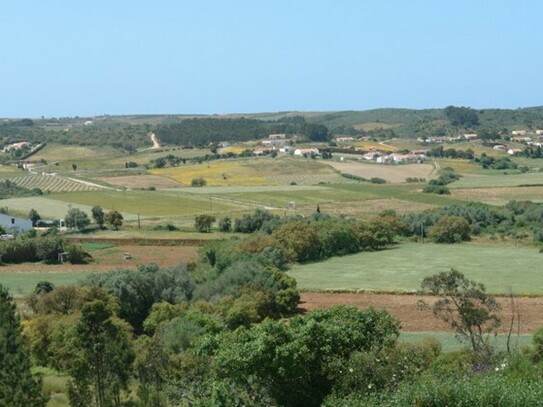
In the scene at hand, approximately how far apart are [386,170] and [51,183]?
36.9m

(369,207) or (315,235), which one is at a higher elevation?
(315,235)

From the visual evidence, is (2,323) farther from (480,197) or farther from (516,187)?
(516,187)

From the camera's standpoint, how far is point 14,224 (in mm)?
67938

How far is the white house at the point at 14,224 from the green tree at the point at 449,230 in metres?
27.9

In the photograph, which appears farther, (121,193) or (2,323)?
(121,193)

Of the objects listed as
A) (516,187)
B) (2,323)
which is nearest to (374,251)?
(516,187)

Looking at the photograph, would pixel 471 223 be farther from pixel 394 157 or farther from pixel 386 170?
pixel 394 157

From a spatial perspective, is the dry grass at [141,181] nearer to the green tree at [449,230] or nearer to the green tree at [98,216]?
the green tree at [98,216]

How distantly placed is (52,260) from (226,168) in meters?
53.4

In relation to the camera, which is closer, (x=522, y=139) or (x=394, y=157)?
(x=394, y=157)

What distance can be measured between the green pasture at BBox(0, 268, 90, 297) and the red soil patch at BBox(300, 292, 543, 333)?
435 inches

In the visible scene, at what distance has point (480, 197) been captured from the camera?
80062 millimetres

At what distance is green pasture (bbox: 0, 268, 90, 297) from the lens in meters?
42.9

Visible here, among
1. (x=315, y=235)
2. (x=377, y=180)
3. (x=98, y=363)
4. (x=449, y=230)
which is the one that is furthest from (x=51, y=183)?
(x=98, y=363)
